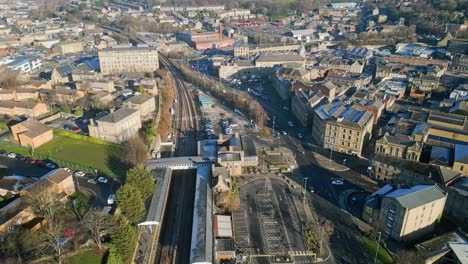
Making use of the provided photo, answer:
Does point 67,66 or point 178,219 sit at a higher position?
point 67,66

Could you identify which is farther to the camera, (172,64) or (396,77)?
(172,64)

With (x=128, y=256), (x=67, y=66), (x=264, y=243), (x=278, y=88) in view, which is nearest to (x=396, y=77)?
(x=278, y=88)

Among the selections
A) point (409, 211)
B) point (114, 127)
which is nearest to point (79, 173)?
point (114, 127)

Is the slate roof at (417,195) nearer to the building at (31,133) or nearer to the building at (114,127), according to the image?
the building at (114,127)

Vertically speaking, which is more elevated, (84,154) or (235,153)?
(235,153)

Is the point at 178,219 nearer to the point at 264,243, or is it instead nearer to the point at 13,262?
the point at 264,243

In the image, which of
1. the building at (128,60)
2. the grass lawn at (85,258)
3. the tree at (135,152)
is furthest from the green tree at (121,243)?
the building at (128,60)

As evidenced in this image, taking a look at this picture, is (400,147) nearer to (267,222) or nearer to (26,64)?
(267,222)
